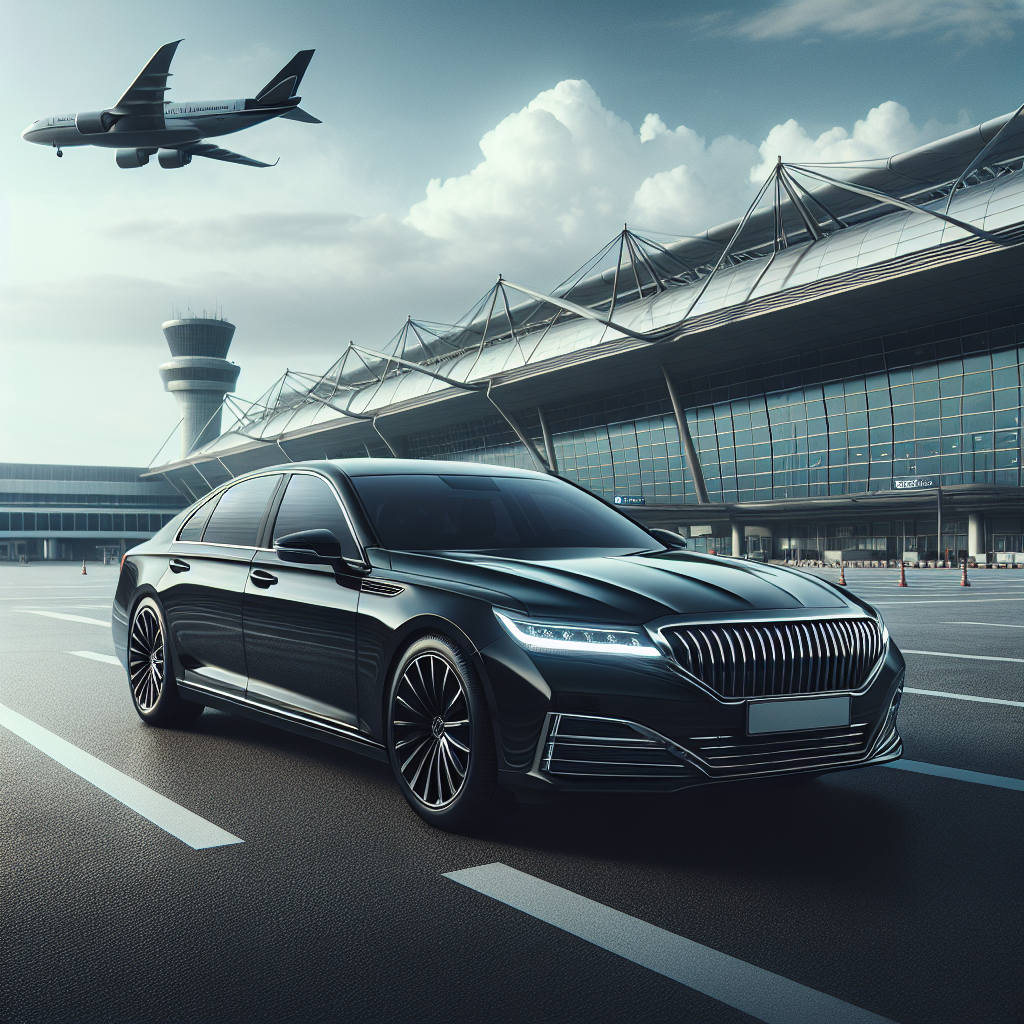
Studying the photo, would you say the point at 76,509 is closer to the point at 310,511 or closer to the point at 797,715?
the point at 310,511

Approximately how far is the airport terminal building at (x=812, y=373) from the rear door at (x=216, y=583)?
130 feet

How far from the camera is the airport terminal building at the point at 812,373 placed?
4712 centimetres

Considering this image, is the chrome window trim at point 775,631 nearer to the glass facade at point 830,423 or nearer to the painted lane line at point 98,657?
the painted lane line at point 98,657

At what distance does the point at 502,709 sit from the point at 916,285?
150ft

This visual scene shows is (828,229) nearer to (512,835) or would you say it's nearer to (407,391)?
(407,391)

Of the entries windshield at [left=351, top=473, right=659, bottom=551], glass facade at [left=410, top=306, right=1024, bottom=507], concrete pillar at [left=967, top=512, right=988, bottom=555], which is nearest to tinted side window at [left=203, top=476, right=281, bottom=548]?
windshield at [left=351, top=473, right=659, bottom=551]

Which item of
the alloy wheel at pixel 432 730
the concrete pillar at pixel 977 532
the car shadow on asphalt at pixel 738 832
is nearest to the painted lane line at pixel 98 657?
the alloy wheel at pixel 432 730

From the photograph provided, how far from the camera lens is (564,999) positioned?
270 cm

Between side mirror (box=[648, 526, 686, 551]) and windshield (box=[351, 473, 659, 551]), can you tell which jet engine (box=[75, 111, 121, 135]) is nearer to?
windshield (box=[351, 473, 659, 551])

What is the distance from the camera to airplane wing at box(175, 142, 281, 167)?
35281 millimetres

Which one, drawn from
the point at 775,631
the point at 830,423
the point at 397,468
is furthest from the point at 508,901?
the point at 830,423

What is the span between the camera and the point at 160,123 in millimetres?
34000

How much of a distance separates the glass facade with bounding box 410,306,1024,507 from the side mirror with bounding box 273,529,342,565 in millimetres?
48910

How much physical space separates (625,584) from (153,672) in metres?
3.75
